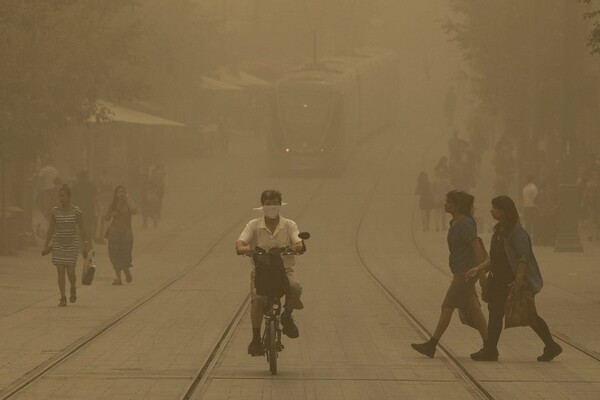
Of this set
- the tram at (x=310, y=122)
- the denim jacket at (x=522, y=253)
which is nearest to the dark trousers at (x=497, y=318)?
the denim jacket at (x=522, y=253)

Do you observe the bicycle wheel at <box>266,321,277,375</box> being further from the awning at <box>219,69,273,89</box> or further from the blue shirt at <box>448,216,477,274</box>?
the awning at <box>219,69,273,89</box>

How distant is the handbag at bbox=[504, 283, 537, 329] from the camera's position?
14203mm

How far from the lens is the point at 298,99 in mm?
55031

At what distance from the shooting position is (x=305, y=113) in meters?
55.0

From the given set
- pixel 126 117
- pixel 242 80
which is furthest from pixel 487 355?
pixel 242 80

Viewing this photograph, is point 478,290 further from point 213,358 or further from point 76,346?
→ point 213,358

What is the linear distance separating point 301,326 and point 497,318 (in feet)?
13.5

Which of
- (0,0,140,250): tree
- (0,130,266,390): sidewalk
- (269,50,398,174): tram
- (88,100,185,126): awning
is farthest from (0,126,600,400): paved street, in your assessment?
(269,50,398,174): tram

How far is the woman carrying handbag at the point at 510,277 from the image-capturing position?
14.2m

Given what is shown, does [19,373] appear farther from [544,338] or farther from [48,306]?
[48,306]

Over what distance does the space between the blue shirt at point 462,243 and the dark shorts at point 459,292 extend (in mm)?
90

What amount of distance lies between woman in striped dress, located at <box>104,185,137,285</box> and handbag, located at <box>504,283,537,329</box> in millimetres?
11172

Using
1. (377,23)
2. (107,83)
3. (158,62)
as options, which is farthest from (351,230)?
(377,23)

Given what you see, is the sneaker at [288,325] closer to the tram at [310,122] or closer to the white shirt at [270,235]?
the white shirt at [270,235]
